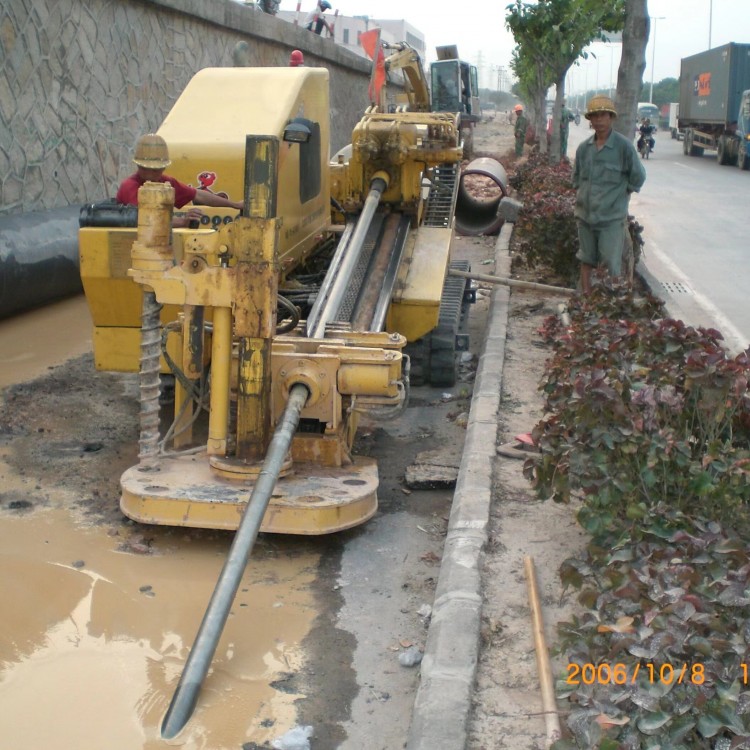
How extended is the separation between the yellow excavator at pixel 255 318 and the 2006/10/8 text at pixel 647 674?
4.87 ft

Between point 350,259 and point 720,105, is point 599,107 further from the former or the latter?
point 720,105

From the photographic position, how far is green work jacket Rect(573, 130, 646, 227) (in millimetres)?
8172

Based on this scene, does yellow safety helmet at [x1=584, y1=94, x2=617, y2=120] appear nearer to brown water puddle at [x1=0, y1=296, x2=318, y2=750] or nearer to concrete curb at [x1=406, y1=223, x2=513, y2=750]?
concrete curb at [x1=406, y1=223, x2=513, y2=750]

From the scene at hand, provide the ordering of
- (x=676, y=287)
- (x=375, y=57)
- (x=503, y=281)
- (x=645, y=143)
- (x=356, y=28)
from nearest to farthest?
(x=375, y=57) → (x=503, y=281) → (x=676, y=287) → (x=645, y=143) → (x=356, y=28)

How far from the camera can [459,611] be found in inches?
150

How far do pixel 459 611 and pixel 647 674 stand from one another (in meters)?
1.04

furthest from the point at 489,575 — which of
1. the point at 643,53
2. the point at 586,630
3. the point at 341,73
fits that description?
the point at 341,73

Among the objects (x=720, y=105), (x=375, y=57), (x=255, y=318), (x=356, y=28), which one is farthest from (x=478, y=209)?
(x=356, y=28)

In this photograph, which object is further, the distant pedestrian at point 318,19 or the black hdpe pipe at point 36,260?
the distant pedestrian at point 318,19

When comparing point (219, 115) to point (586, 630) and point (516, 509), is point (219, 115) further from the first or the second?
point (586, 630)

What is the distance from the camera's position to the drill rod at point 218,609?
133 inches

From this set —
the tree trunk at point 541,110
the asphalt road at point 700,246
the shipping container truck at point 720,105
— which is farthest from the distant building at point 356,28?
the asphalt road at point 700,246

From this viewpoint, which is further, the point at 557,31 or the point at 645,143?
the point at 645,143

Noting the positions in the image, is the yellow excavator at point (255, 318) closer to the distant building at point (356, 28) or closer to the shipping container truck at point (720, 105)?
the shipping container truck at point (720, 105)
